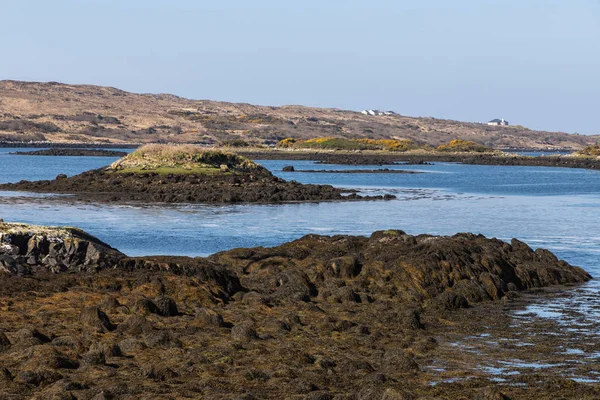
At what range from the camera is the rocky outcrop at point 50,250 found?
20.7 m

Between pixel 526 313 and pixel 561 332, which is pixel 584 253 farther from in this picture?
pixel 561 332

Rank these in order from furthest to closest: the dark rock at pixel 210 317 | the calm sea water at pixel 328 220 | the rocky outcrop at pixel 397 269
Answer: the calm sea water at pixel 328 220, the rocky outcrop at pixel 397 269, the dark rock at pixel 210 317

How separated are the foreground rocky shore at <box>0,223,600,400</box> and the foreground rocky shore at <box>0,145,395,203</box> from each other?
30240 mm

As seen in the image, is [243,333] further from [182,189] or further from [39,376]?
[182,189]

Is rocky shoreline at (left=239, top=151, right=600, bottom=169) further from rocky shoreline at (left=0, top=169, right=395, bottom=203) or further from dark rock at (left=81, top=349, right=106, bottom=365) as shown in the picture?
dark rock at (left=81, top=349, right=106, bottom=365)

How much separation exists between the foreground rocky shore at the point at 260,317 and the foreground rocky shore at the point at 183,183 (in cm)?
3024

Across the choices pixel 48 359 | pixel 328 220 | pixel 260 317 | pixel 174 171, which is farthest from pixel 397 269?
pixel 174 171

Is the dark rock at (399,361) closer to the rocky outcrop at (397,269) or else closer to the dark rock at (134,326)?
the dark rock at (134,326)

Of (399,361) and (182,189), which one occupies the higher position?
(399,361)

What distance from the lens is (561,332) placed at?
59.2 feet

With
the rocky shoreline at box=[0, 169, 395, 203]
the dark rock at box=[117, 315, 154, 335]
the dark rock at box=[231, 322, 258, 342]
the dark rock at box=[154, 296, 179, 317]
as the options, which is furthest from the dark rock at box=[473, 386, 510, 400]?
the rocky shoreline at box=[0, 169, 395, 203]

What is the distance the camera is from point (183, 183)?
62.0 meters

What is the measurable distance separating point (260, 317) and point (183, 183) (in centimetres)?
4433

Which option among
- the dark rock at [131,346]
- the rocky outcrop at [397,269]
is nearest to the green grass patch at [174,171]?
the rocky outcrop at [397,269]
